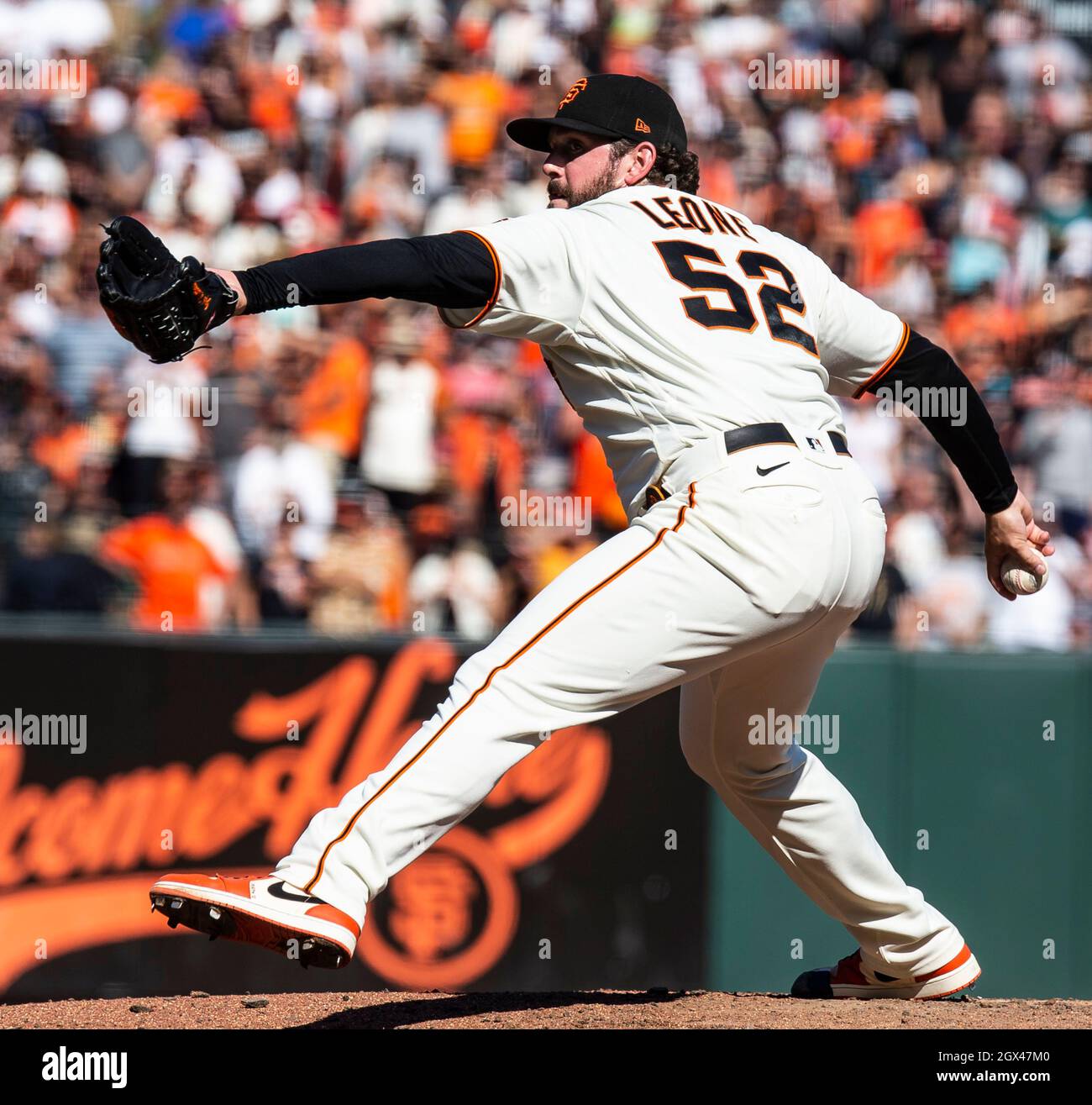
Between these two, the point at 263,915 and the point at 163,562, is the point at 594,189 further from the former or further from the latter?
the point at 163,562

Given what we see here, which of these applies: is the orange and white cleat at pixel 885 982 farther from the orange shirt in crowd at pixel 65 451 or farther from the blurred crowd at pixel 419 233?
the orange shirt in crowd at pixel 65 451

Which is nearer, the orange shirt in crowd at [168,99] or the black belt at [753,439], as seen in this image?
the black belt at [753,439]

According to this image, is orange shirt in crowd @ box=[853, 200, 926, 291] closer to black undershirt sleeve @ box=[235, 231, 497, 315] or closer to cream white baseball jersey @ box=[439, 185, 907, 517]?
cream white baseball jersey @ box=[439, 185, 907, 517]

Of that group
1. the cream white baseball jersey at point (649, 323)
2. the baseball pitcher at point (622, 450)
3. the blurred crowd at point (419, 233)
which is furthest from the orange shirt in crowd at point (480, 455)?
the cream white baseball jersey at point (649, 323)
